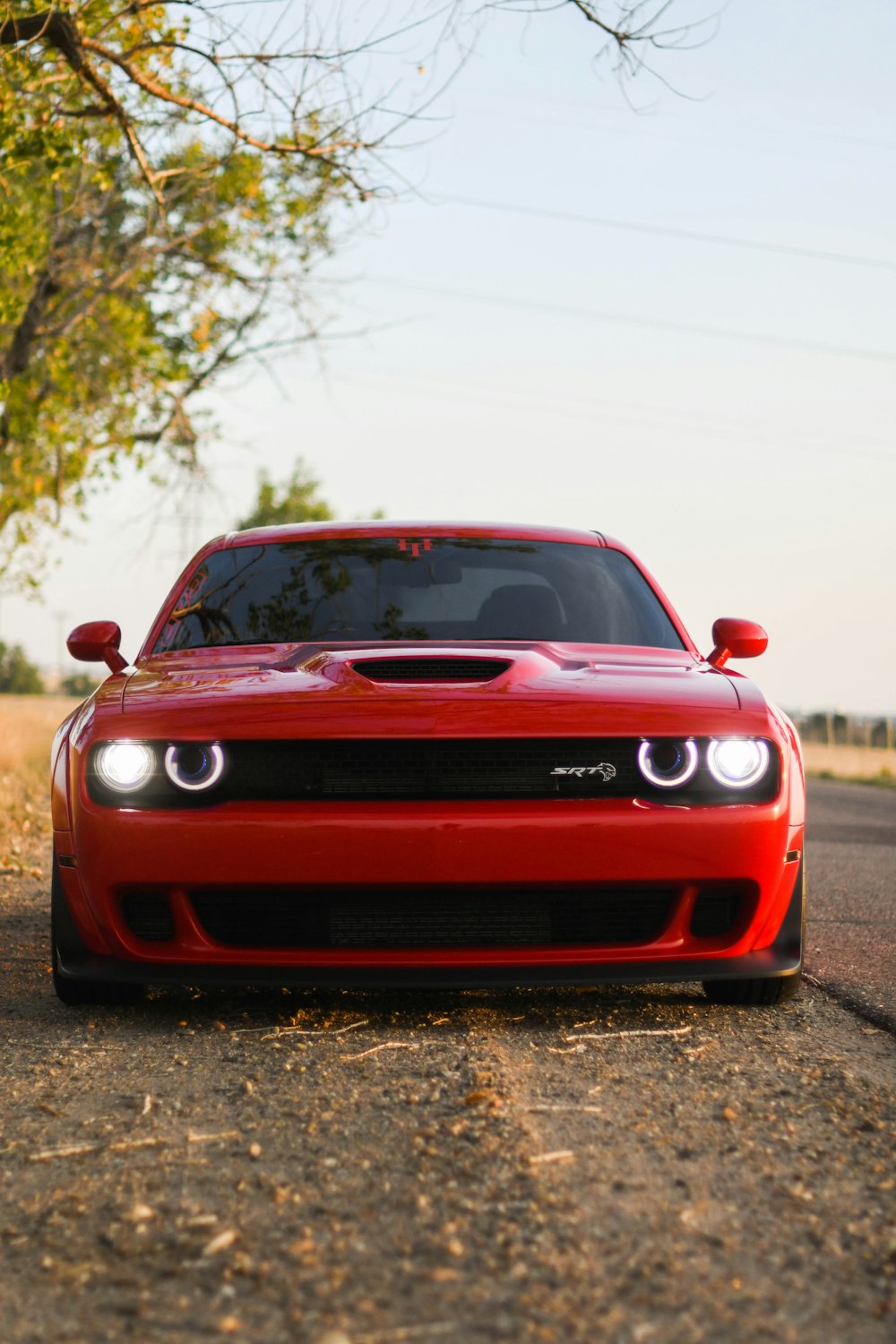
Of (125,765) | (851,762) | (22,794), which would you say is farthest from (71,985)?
(851,762)

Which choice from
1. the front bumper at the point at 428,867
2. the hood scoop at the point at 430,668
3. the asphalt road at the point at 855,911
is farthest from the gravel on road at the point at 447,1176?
the hood scoop at the point at 430,668

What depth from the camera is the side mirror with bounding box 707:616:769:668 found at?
181 inches

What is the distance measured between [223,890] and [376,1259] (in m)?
1.58

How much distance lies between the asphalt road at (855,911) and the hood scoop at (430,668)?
144 cm

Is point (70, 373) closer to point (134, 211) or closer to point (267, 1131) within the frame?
point (134, 211)

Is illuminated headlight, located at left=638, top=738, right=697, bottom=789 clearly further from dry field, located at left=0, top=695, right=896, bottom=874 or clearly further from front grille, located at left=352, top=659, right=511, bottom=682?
dry field, located at left=0, top=695, right=896, bottom=874

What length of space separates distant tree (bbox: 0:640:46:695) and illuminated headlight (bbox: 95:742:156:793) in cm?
7359

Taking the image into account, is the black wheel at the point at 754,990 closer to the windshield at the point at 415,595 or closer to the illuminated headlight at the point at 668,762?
the illuminated headlight at the point at 668,762

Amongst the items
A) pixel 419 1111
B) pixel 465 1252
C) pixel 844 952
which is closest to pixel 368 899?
pixel 419 1111

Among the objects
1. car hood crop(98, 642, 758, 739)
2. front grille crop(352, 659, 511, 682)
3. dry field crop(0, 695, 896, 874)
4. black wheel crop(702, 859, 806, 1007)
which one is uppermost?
front grille crop(352, 659, 511, 682)

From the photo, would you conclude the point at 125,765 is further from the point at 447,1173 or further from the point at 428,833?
the point at 447,1173

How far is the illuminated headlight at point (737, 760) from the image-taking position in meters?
3.58

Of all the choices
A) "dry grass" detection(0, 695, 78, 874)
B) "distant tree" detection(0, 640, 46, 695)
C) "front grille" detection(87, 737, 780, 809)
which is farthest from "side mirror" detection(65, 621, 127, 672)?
"distant tree" detection(0, 640, 46, 695)

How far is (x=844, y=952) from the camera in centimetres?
496
